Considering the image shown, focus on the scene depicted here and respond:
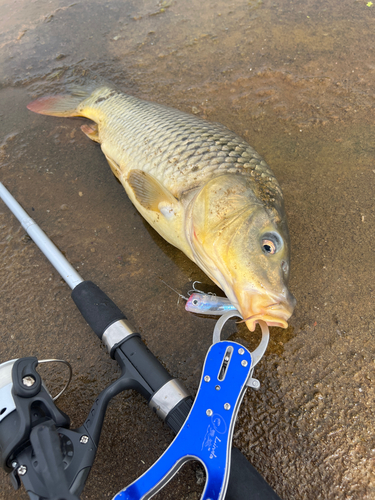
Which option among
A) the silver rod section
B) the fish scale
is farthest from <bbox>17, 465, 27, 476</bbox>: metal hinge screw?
the fish scale

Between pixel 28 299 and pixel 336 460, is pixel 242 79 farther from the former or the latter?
pixel 336 460

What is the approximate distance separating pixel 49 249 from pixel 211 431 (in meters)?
1.46

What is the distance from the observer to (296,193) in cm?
239

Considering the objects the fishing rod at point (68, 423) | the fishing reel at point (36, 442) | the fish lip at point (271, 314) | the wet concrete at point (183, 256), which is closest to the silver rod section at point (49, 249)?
the wet concrete at point (183, 256)

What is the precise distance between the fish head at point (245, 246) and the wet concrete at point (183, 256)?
0.32 m

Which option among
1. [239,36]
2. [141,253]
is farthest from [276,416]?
[239,36]

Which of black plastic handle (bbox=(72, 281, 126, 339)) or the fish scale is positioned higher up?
the fish scale

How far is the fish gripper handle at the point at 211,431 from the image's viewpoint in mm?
1149

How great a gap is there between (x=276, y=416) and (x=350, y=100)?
2.93 metres

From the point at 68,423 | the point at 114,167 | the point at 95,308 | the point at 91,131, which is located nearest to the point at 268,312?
the point at 95,308

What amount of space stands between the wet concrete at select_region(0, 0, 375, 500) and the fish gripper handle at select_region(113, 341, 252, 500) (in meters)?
0.34

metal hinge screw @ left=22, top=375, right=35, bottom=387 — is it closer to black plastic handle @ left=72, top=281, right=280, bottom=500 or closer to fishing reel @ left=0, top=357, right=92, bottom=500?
fishing reel @ left=0, top=357, right=92, bottom=500

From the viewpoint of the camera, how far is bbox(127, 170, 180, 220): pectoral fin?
203 cm

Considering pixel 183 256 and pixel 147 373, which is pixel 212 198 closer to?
pixel 183 256
